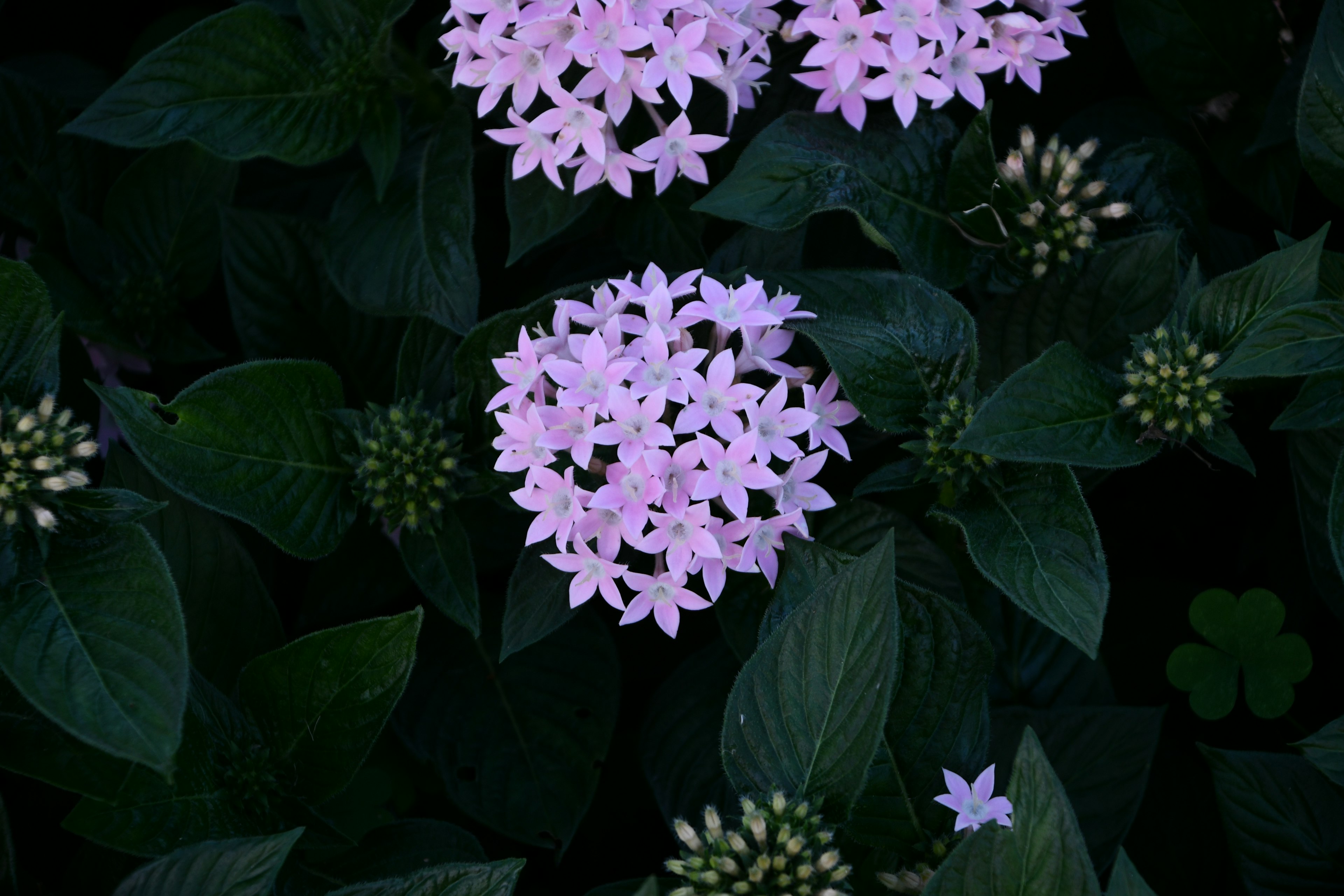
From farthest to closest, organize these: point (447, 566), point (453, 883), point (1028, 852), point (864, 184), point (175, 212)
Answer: point (175, 212)
point (864, 184)
point (447, 566)
point (453, 883)
point (1028, 852)

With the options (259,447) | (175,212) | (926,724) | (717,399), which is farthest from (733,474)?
(175,212)

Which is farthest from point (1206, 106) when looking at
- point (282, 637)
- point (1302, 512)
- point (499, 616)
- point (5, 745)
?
point (5, 745)

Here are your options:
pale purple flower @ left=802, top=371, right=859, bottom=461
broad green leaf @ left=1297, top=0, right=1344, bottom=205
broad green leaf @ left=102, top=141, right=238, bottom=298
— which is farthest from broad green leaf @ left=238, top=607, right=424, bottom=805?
broad green leaf @ left=1297, top=0, right=1344, bottom=205

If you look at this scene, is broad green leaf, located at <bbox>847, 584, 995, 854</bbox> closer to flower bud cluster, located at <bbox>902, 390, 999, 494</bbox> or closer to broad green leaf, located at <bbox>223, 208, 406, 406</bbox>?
flower bud cluster, located at <bbox>902, 390, 999, 494</bbox>

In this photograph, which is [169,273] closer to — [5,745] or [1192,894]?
[5,745]

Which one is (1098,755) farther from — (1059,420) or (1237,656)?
(1059,420)
